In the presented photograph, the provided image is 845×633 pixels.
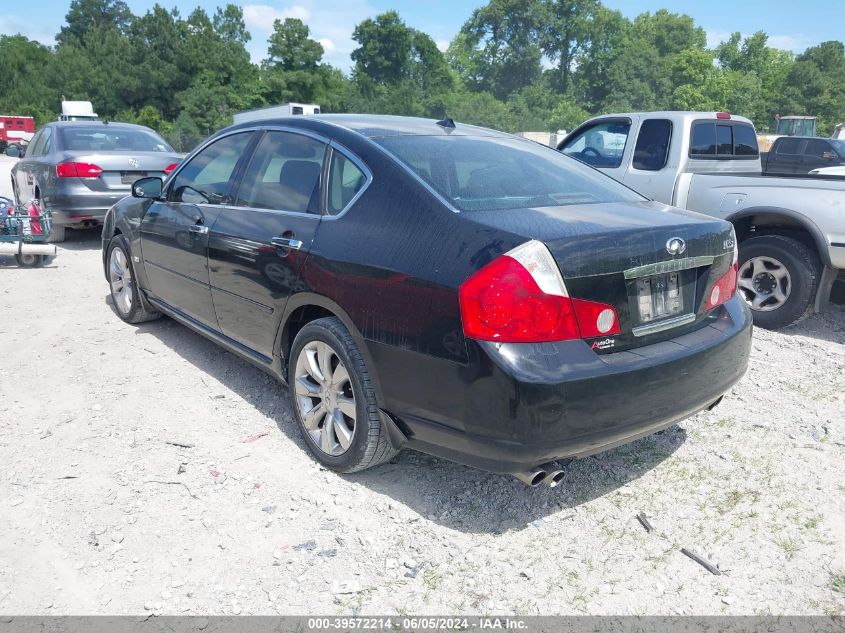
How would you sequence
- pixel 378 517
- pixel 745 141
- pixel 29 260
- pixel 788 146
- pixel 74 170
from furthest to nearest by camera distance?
pixel 788 146 < pixel 74 170 < pixel 29 260 < pixel 745 141 < pixel 378 517

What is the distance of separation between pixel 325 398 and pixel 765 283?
431 cm

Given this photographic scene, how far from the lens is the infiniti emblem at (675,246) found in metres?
2.77

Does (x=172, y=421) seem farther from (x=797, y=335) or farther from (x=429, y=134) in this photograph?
(x=797, y=335)

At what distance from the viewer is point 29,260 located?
26.0ft

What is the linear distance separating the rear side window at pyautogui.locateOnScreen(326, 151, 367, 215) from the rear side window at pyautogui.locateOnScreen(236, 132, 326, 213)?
104mm

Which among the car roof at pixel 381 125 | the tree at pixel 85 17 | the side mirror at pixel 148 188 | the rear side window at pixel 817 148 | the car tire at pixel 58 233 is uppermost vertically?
the tree at pixel 85 17

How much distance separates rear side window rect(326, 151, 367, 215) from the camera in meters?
3.16

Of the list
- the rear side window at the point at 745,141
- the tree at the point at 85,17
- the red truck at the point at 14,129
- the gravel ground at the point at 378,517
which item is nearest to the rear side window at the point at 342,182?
the gravel ground at the point at 378,517

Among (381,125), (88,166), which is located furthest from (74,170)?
(381,125)

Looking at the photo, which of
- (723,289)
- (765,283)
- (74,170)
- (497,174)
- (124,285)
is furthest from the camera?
(74,170)

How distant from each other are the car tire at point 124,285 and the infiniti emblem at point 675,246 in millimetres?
4159

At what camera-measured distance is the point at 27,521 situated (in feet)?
9.57

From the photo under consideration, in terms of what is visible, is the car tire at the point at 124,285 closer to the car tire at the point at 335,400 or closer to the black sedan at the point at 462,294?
the black sedan at the point at 462,294

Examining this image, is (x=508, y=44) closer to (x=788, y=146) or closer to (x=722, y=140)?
(x=788, y=146)
